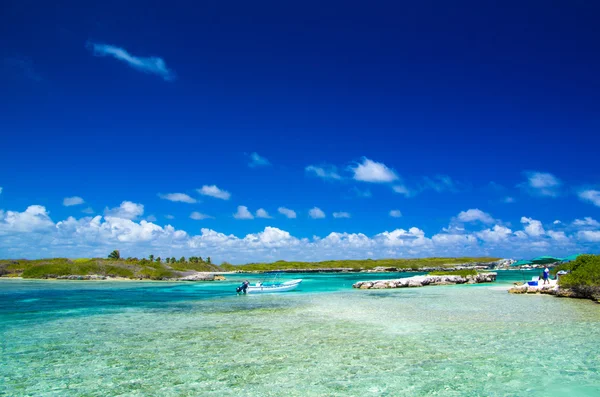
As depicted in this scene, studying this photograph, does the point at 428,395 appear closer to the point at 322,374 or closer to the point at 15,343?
the point at 322,374

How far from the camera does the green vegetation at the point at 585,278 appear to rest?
3184cm

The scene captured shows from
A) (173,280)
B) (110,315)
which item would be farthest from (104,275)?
(110,315)

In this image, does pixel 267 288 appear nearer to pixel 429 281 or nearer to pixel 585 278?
pixel 429 281

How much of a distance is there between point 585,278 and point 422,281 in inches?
1093

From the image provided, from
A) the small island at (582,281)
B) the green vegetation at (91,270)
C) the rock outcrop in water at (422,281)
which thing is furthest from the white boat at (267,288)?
the green vegetation at (91,270)

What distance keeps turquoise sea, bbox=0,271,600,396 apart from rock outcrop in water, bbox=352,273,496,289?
31.8 m

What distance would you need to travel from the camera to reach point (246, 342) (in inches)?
666

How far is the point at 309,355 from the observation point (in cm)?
1435

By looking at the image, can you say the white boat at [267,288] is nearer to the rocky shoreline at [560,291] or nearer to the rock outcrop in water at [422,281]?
the rock outcrop in water at [422,281]

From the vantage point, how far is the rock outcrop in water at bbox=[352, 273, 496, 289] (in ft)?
185

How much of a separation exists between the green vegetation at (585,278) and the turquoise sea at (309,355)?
29.9 ft

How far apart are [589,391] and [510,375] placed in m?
1.92

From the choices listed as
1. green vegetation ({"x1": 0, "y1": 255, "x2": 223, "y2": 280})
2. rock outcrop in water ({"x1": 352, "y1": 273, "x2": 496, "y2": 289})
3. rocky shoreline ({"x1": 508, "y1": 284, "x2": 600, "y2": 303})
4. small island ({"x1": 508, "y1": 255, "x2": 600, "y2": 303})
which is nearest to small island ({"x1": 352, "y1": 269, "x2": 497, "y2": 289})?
rock outcrop in water ({"x1": 352, "y1": 273, "x2": 496, "y2": 289})

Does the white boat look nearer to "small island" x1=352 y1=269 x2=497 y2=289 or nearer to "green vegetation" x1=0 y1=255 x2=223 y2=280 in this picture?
"small island" x1=352 y1=269 x2=497 y2=289
